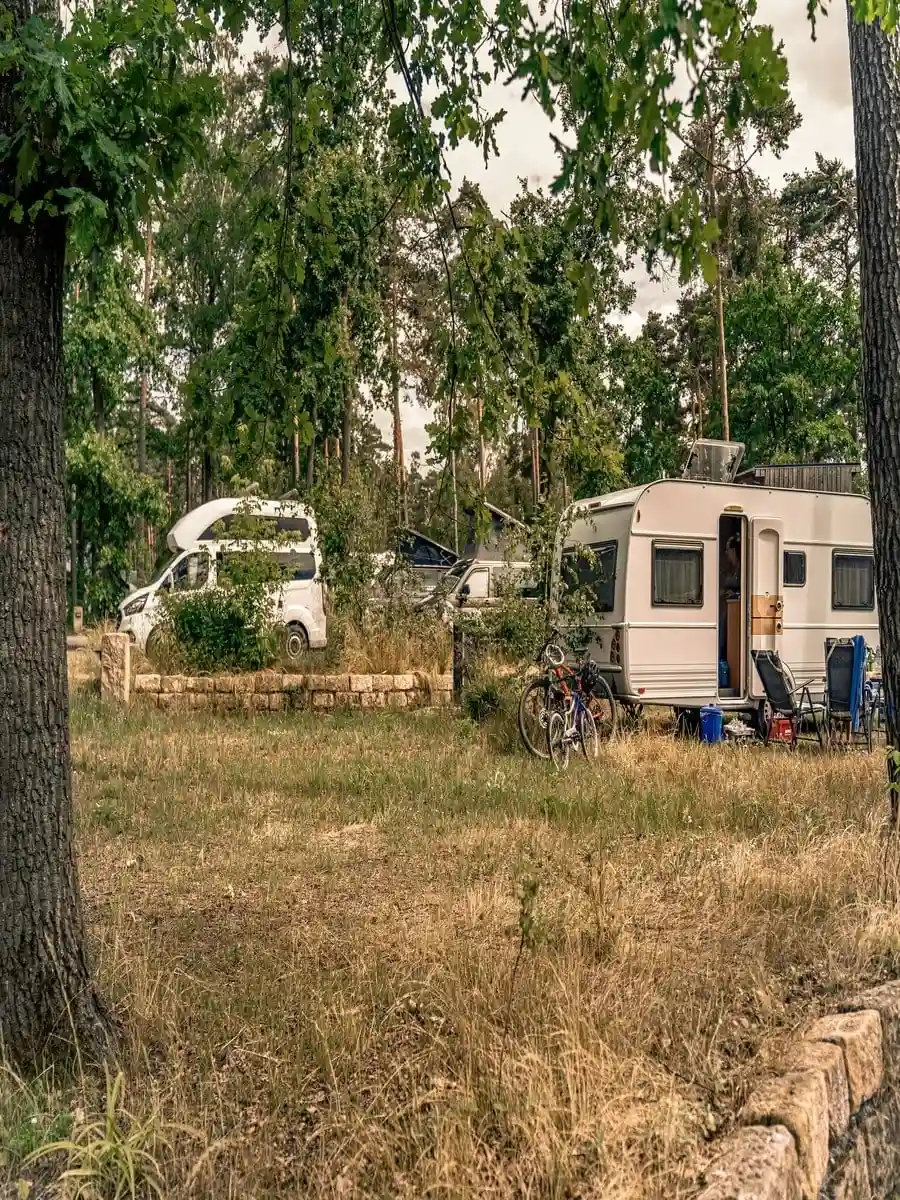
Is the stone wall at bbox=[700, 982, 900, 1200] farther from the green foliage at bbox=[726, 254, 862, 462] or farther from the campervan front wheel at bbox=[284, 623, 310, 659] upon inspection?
the green foliage at bbox=[726, 254, 862, 462]

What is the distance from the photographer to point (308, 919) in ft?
13.6

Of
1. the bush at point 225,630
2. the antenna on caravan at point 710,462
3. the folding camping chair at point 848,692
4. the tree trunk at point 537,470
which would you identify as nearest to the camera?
the tree trunk at point 537,470

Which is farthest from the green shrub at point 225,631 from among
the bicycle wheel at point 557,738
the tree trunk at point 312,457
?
the bicycle wheel at point 557,738

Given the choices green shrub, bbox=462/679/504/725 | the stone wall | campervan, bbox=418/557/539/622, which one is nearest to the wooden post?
campervan, bbox=418/557/539/622

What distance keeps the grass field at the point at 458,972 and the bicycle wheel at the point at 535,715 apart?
2.34m

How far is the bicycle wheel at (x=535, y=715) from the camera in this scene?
30.1 ft

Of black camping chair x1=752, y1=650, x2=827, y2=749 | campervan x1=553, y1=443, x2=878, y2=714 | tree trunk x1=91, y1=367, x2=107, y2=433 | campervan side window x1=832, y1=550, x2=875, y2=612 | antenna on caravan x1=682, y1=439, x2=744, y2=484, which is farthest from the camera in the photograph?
tree trunk x1=91, y1=367, x2=107, y2=433

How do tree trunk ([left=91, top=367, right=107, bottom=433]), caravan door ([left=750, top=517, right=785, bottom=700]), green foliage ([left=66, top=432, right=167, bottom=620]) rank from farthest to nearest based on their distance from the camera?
tree trunk ([left=91, top=367, right=107, bottom=433]) < green foliage ([left=66, top=432, right=167, bottom=620]) < caravan door ([left=750, top=517, right=785, bottom=700])

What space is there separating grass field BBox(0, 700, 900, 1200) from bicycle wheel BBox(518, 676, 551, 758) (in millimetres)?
2339

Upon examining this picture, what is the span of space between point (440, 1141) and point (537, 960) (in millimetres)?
1064

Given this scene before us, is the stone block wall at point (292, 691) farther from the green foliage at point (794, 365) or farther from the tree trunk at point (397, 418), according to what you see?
the green foliage at point (794, 365)

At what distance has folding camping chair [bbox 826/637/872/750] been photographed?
9.84m

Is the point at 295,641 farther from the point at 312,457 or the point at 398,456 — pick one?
the point at 398,456

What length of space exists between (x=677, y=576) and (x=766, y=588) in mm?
1255
